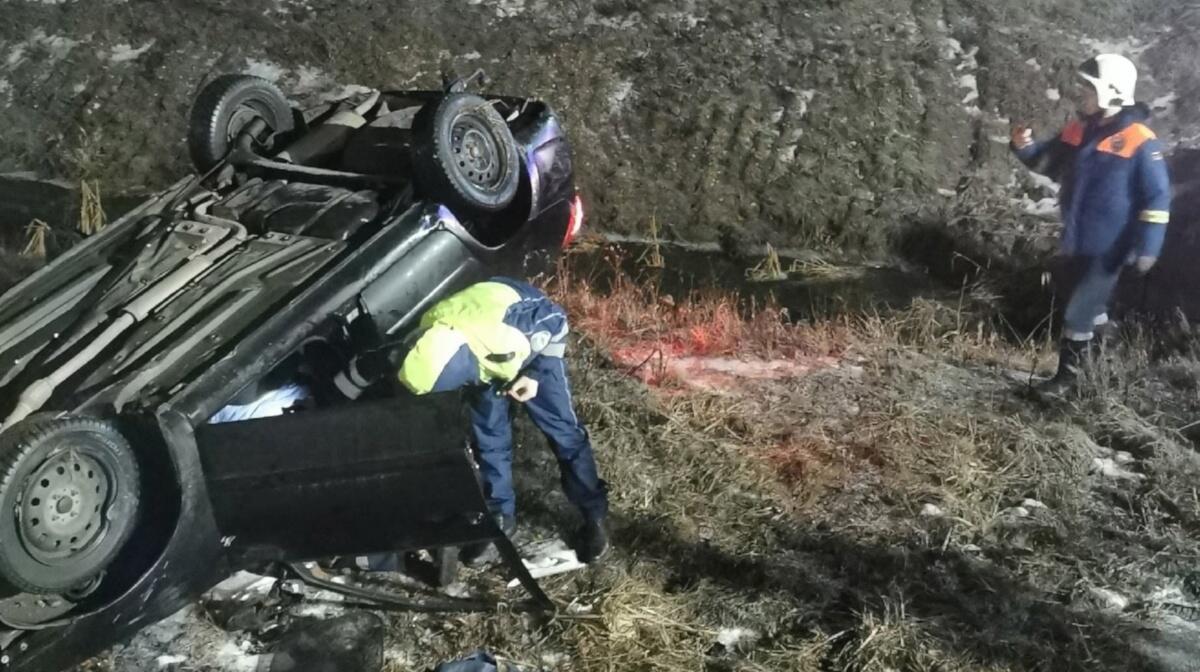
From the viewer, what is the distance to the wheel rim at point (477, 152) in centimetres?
448

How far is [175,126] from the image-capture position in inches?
361

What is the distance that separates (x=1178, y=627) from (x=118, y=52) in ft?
31.9

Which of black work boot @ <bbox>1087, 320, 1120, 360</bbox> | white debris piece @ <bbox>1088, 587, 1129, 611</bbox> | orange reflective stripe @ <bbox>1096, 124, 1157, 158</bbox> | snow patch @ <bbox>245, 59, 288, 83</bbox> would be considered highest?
snow patch @ <bbox>245, 59, 288, 83</bbox>

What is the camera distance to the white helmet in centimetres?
440

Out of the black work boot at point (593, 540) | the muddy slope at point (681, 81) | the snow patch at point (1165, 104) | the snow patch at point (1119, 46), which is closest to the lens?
the black work boot at point (593, 540)

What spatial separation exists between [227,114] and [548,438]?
7.90 feet

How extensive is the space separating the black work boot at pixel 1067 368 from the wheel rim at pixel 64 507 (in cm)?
407

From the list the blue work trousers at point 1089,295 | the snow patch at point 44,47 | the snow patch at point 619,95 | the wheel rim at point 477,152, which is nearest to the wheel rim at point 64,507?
the wheel rim at point 477,152

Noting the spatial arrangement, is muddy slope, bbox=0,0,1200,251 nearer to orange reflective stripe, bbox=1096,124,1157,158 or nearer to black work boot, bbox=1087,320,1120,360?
black work boot, bbox=1087,320,1120,360

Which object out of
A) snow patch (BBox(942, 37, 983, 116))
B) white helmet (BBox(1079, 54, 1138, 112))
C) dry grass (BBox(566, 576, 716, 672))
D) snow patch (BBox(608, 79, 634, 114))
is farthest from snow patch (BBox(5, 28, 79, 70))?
white helmet (BBox(1079, 54, 1138, 112))

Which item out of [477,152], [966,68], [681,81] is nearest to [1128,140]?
[477,152]

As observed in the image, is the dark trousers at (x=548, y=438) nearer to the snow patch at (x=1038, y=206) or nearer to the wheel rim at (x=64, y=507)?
the wheel rim at (x=64, y=507)

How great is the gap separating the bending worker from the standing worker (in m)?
2.43

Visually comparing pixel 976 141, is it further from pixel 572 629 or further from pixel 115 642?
pixel 115 642
